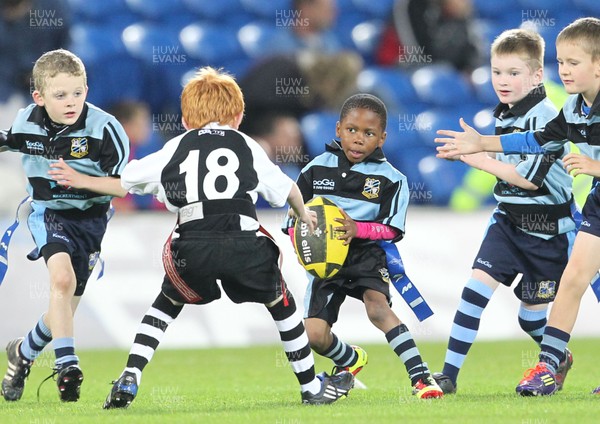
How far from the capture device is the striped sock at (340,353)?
659 centimetres

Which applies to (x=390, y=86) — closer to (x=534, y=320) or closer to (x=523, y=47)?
(x=523, y=47)

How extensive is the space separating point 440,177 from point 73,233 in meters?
7.05

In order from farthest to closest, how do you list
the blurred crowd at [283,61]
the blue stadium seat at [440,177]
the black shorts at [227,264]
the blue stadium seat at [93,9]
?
the blue stadium seat at [93,9]
the blue stadium seat at [440,177]
the blurred crowd at [283,61]
the black shorts at [227,264]

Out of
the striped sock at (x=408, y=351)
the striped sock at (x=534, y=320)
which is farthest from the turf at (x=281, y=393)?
the striped sock at (x=534, y=320)

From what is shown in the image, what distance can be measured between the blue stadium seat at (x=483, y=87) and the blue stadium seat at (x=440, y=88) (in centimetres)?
14

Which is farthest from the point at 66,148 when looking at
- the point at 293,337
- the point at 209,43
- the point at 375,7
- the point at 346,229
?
the point at 375,7

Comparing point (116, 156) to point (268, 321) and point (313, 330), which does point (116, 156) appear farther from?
point (268, 321)

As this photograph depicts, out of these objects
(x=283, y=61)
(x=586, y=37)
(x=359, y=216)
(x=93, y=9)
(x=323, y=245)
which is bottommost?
(x=323, y=245)

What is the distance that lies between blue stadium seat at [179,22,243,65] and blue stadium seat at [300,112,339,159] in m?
1.43

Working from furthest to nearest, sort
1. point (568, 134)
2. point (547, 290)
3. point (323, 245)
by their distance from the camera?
point (547, 290), point (323, 245), point (568, 134)

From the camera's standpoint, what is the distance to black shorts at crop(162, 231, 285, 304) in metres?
5.64

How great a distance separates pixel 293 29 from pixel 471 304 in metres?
8.09

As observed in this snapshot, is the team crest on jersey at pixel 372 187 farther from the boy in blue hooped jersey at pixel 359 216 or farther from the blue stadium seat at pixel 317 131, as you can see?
the blue stadium seat at pixel 317 131

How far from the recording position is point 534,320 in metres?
6.97
